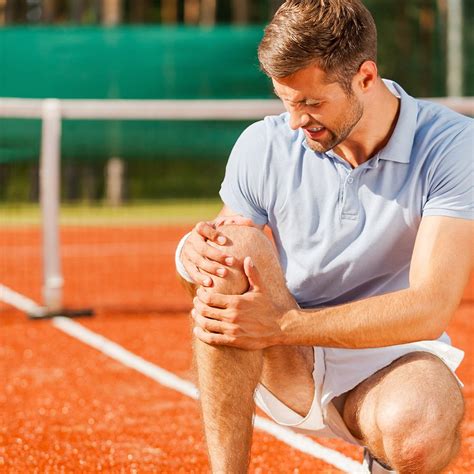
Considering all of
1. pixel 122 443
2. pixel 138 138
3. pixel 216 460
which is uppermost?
pixel 216 460

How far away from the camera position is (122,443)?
17.3 feet

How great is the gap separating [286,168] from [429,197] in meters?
0.48

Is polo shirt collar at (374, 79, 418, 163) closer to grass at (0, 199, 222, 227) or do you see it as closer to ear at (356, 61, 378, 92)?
ear at (356, 61, 378, 92)

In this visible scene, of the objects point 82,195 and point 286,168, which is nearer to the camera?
point 286,168

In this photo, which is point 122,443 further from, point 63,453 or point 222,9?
point 222,9

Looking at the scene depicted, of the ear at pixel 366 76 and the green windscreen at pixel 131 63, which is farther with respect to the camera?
the green windscreen at pixel 131 63

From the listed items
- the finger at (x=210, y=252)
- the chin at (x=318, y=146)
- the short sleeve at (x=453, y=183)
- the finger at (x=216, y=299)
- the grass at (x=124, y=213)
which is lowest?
the grass at (x=124, y=213)

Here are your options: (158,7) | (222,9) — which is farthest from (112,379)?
(158,7)

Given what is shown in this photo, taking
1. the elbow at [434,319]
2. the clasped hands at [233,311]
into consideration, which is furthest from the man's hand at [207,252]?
the elbow at [434,319]

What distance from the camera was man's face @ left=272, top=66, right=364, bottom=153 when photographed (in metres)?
3.57

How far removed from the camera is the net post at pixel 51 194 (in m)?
8.63

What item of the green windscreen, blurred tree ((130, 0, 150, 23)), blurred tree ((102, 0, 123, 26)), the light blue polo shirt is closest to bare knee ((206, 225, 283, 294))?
the light blue polo shirt

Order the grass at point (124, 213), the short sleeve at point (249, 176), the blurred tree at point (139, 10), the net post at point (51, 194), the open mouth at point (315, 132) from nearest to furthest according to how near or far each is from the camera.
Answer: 1. the open mouth at point (315, 132)
2. the short sleeve at point (249, 176)
3. the net post at point (51, 194)
4. the grass at point (124, 213)
5. the blurred tree at point (139, 10)

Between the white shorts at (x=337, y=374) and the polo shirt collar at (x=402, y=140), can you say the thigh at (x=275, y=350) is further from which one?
the polo shirt collar at (x=402, y=140)
